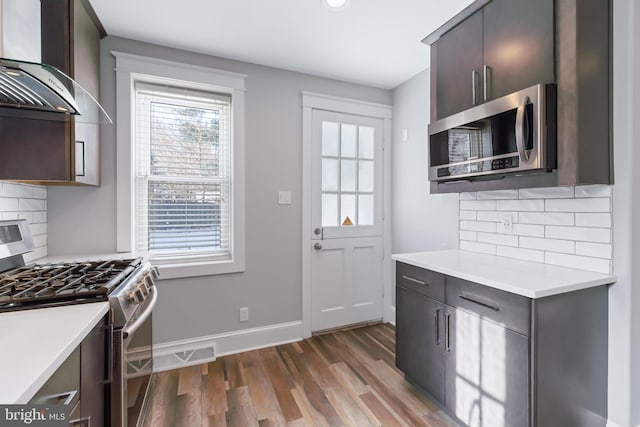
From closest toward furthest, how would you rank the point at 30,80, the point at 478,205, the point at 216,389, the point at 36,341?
the point at 36,341
the point at 30,80
the point at 216,389
the point at 478,205

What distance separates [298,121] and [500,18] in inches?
65.3

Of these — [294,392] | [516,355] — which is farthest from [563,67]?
[294,392]

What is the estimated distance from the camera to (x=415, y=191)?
2.86 metres

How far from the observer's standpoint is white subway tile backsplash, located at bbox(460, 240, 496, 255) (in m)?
2.12

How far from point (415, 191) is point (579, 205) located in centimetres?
135

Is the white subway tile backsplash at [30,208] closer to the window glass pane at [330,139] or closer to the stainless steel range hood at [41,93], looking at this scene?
the stainless steel range hood at [41,93]

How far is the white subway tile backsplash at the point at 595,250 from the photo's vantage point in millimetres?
1501

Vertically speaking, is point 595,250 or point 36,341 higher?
point 595,250

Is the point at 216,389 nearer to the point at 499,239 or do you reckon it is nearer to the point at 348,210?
the point at 348,210

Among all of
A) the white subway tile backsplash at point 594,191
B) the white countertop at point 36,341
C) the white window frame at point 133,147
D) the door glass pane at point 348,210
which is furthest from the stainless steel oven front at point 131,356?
the white subway tile backsplash at point 594,191

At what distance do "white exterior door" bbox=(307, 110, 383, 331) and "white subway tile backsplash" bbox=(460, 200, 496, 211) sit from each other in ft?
3.22

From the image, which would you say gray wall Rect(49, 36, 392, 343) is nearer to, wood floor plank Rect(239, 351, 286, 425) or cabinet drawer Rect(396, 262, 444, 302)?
wood floor plank Rect(239, 351, 286, 425)

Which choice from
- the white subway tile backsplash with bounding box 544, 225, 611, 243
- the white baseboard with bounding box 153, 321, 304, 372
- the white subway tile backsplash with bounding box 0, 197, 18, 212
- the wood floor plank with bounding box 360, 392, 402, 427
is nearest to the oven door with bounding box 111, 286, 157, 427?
the white baseboard with bounding box 153, 321, 304, 372

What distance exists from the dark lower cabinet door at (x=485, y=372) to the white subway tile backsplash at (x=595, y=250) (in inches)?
26.3
